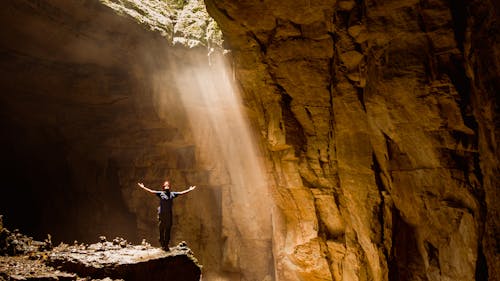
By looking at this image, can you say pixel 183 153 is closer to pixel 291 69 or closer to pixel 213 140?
pixel 213 140

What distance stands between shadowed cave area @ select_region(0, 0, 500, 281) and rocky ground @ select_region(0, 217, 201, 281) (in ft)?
0.91

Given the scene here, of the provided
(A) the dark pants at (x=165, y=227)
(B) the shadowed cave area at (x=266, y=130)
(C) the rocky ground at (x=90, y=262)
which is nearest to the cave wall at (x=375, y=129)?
(B) the shadowed cave area at (x=266, y=130)

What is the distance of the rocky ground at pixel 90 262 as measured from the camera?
5789 millimetres

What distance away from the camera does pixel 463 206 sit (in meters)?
7.28

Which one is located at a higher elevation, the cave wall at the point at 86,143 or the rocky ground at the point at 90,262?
Result: the cave wall at the point at 86,143

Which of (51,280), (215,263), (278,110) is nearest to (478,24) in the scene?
(278,110)

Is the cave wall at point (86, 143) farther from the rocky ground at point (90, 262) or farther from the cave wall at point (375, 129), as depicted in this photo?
the rocky ground at point (90, 262)

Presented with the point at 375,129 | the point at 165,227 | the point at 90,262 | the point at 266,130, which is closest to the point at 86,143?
the point at 266,130

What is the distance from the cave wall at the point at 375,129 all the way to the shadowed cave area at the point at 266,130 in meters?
0.04

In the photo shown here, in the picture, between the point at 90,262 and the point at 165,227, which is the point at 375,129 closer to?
the point at 165,227

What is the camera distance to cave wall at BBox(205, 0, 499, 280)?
276 inches

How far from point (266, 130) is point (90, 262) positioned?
640cm

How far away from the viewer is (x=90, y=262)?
245 inches

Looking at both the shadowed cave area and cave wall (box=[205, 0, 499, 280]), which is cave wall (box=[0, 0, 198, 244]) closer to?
the shadowed cave area
